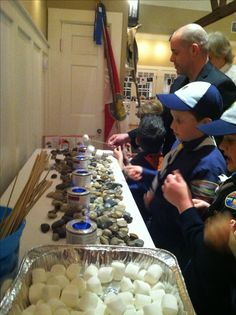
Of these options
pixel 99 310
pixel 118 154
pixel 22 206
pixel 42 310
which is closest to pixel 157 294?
pixel 99 310

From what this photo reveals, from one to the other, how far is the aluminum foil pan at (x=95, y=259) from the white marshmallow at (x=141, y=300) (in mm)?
58

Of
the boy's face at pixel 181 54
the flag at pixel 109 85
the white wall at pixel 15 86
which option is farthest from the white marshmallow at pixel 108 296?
the flag at pixel 109 85

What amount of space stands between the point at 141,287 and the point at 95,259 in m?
0.13

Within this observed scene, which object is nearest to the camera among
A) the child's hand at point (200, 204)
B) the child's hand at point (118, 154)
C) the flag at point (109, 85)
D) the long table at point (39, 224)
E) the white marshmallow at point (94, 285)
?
the white marshmallow at point (94, 285)

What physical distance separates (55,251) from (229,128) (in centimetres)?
60

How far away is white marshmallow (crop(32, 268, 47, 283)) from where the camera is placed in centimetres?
68

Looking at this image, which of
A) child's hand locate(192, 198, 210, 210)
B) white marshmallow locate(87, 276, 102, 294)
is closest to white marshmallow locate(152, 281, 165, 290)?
white marshmallow locate(87, 276, 102, 294)

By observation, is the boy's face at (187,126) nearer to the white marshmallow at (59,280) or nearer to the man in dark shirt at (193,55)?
the man in dark shirt at (193,55)

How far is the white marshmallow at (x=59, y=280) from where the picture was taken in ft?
2.23

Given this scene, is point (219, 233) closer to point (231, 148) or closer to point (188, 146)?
point (231, 148)

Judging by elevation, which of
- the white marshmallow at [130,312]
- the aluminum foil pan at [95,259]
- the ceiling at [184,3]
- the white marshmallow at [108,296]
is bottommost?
the white marshmallow at [108,296]

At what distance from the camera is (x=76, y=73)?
3135mm

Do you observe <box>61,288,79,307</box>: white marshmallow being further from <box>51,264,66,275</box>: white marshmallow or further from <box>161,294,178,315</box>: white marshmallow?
<box>161,294,178,315</box>: white marshmallow

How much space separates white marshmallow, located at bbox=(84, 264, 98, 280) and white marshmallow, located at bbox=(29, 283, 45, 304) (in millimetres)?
104
